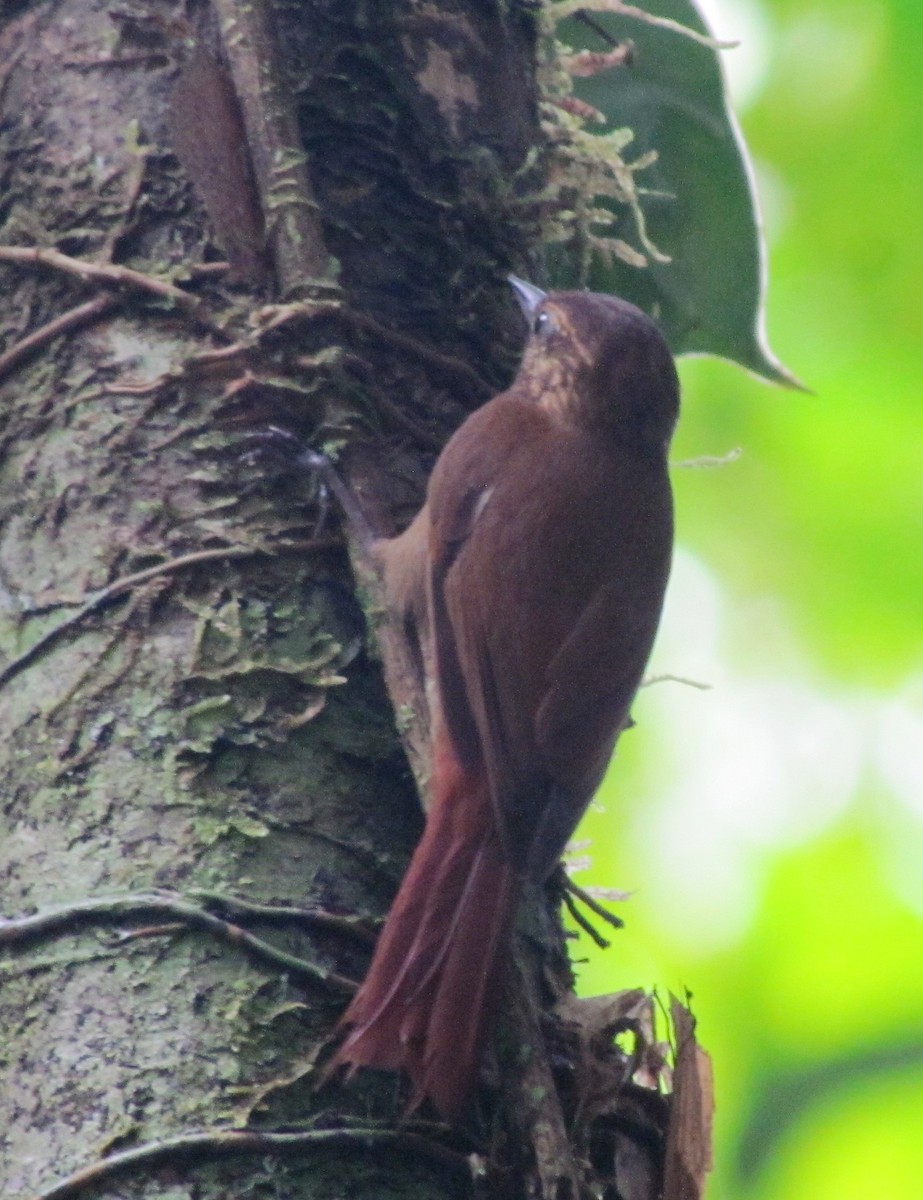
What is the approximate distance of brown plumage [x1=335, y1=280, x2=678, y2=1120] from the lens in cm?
199

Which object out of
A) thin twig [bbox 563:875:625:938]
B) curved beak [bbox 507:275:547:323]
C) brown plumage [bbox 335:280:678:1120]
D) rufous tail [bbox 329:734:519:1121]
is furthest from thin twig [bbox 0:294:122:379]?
Answer: thin twig [bbox 563:875:625:938]

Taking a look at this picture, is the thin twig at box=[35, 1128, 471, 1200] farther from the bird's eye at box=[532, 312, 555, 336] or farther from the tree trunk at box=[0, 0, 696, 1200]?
the bird's eye at box=[532, 312, 555, 336]

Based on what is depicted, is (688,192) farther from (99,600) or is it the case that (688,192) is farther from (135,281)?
(99,600)

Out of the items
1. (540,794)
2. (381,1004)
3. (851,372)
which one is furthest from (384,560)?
(851,372)

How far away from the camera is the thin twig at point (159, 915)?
197 cm

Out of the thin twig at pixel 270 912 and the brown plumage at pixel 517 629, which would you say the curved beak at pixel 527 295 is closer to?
the brown plumage at pixel 517 629

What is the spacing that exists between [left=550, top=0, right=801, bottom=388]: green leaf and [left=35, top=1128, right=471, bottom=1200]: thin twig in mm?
1804

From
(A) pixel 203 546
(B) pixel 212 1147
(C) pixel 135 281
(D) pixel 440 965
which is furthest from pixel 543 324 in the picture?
(B) pixel 212 1147

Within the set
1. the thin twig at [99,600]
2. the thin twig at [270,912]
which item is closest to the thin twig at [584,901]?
the thin twig at [270,912]

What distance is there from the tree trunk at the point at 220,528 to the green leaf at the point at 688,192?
1.21 feet

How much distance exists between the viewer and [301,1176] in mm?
1857

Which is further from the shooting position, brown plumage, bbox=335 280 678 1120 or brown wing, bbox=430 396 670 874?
brown wing, bbox=430 396 670 874

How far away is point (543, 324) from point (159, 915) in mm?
1338

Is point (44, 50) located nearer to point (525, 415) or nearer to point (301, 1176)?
point (525, 415)
